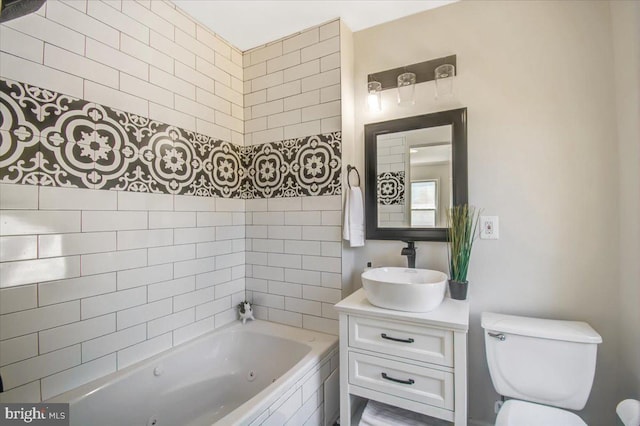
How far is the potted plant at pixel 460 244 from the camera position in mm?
1534

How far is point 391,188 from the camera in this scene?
1897 millimetres

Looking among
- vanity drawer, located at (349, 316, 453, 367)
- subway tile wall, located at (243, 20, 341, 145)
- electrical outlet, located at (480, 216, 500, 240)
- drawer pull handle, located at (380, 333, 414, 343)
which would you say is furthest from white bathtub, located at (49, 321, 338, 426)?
subway tile wall, located at (243, 20, 341, 145)

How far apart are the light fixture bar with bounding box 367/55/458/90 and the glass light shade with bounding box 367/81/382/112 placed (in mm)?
44

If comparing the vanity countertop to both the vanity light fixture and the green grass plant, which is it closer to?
the green grass plant

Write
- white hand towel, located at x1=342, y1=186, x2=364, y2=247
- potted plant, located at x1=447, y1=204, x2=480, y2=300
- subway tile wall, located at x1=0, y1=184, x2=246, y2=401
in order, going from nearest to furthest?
1. subway tile wall, located at x1=0, y1=184, x2=246, y2=401
2. potted plant, located at x1=447, y1=204, x2=480, y2=300
3. white hand towel, located at x1=342, y1=186, x2=364, y2=247

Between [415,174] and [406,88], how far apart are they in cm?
56

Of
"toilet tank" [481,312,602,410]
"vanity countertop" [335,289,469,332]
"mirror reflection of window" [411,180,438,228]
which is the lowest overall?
"toilet tank" [481,312,602,410]

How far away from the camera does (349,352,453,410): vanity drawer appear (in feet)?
4.16

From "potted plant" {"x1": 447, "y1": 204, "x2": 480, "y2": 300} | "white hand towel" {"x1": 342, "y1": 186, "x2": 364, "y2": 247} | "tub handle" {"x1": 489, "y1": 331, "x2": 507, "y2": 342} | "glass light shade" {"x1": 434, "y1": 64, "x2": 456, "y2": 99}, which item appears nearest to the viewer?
"tub handle" {"x1": 489, "y1": 331, "x2": 507, "y2": 342}

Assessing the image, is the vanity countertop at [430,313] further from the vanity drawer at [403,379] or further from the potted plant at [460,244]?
the vanity drawer at [403,379]

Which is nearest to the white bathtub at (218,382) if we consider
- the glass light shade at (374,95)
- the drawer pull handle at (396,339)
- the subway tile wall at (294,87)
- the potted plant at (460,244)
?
the drawer pull handle at (396,339)

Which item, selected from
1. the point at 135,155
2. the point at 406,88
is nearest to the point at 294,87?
the point at 406,88

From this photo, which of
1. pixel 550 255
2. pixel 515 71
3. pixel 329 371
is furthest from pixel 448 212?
pixel 329 371

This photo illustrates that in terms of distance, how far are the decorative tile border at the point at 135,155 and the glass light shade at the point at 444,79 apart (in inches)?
26.9
